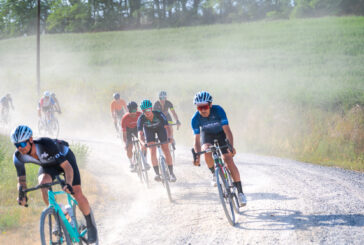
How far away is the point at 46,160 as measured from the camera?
17.4 feet

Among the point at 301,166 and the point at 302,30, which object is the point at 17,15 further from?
the point at 301,166

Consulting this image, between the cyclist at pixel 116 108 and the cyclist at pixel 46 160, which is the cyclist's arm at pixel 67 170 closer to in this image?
the cyclist at pixel 46 160

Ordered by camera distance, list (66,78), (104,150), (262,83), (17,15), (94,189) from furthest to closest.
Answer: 1. (17,15)
2. (66,78)
3. (262,83)
4. (104,150)
5. (94,189)

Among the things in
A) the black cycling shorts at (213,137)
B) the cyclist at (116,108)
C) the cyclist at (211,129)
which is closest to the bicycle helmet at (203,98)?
the cyclist at (211,129)

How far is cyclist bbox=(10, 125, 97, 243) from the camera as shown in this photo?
4.97 m

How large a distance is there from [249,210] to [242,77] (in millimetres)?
20668

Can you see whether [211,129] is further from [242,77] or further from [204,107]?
[242,77]

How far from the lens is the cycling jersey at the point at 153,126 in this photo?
9117 mm

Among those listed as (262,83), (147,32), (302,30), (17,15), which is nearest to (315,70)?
(262,83)

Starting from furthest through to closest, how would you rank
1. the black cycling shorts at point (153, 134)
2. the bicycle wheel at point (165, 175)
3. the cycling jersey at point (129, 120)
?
the cycling jersey at point (129, 120), the black cycling shorts at point (153, 134), the bicycle wheel at point (165, 175)

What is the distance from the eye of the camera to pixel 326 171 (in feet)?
37.2

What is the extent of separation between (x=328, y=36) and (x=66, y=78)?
81.8ft

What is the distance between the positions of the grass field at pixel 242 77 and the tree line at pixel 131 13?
32.6ft

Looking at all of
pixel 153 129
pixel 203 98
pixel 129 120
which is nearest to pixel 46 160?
pixel 203 98
